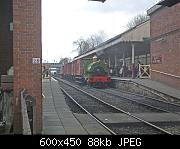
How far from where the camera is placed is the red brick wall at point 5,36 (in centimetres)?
1201

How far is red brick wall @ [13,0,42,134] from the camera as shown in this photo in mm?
9023

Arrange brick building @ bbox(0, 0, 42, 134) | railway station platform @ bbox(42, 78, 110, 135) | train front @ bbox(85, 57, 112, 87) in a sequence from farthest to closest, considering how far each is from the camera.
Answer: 1. train front @ bbox(85, 57, 112, 87)
2. railway station platform @ bbox(42, 78, 110, 135)
3. brick building @ bbox(0, 0, 42, 134)

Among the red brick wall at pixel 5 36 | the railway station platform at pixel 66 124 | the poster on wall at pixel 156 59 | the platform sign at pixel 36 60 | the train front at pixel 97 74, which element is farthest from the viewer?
the train front at pixel 97 74

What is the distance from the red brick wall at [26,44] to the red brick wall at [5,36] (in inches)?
119

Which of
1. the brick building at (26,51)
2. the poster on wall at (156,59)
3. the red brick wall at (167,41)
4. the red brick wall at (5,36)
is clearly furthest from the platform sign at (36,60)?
the poster on wall at (156,59)

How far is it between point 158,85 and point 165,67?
165 centimetres

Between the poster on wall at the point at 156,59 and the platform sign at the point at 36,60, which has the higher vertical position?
the poster on wall at the point at 156,59

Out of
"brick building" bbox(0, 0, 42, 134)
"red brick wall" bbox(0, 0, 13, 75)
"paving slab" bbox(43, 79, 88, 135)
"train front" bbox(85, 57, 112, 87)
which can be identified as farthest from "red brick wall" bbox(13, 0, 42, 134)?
"train front" bbox(85, 57, 112, 87)

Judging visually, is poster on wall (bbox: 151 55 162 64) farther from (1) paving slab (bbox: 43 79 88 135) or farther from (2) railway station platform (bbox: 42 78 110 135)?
(2) railway station platform (bbox: 42 78 110 135)

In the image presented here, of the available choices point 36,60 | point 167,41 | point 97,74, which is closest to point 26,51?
point 36,60

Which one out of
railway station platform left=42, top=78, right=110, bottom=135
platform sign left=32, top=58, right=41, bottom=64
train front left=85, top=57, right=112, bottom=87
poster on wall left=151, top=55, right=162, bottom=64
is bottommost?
railway station platform left=42, top=78, right=110, bottom=135

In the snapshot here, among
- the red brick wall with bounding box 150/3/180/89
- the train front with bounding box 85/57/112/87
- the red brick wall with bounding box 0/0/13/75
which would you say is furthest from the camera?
the train front with bounding box 85/57/112/87

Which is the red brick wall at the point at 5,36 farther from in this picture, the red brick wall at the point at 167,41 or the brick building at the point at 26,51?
the red brick wall at the point at 167,41

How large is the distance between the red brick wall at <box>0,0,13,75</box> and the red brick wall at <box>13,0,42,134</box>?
9.89 feet
